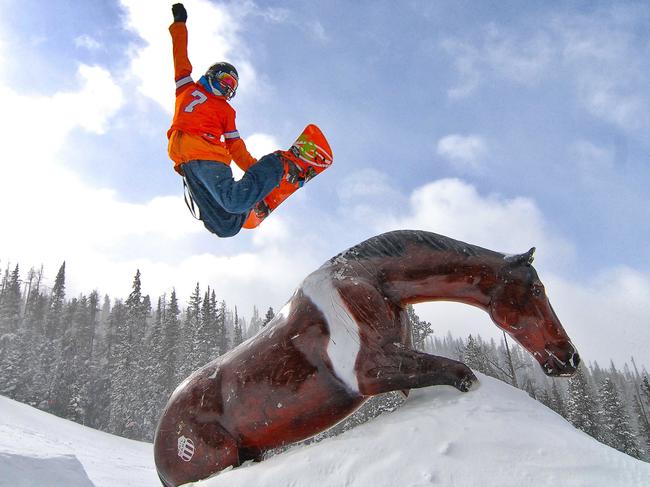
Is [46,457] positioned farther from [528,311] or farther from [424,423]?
[528,311]

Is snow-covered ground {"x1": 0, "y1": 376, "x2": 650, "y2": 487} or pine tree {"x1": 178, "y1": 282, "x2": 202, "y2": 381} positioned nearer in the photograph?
snow-covered ground {"x1": 0, "y1": 376, "x2": 650, "y2": 487}

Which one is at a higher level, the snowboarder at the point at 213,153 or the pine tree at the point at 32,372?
the pine tree at the point at 32,372

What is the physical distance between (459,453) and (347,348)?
887 mm

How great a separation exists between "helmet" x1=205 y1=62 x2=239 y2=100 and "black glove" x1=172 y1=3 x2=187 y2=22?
0.50 meters

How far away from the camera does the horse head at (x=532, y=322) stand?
2.69 metres

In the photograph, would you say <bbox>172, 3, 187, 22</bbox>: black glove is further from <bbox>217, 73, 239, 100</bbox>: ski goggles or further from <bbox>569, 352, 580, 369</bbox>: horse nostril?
<bbox>569, 352, 580, 369</bbox>: horse nostril

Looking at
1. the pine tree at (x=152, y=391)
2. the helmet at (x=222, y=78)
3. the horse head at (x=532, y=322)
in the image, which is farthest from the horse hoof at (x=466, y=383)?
the pine tree at (x=152, y=391)

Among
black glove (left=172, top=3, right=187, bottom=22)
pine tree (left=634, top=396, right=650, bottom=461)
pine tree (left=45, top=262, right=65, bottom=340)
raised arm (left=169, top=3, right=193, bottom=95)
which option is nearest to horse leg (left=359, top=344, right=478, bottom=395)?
raised arm (left=169, top=3, right=193, bottom=95)

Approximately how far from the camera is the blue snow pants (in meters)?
3.42

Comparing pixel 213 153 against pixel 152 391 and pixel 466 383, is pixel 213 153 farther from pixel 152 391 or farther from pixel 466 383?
pixel 152 391

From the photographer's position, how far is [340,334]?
255 centimetres

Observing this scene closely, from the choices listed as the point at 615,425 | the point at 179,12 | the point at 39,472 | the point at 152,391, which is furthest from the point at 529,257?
the point at 152,391

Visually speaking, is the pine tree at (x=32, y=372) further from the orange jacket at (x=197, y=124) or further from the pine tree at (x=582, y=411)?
the orange jacket at (x=197, y=124)

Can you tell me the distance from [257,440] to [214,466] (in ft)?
1.00
